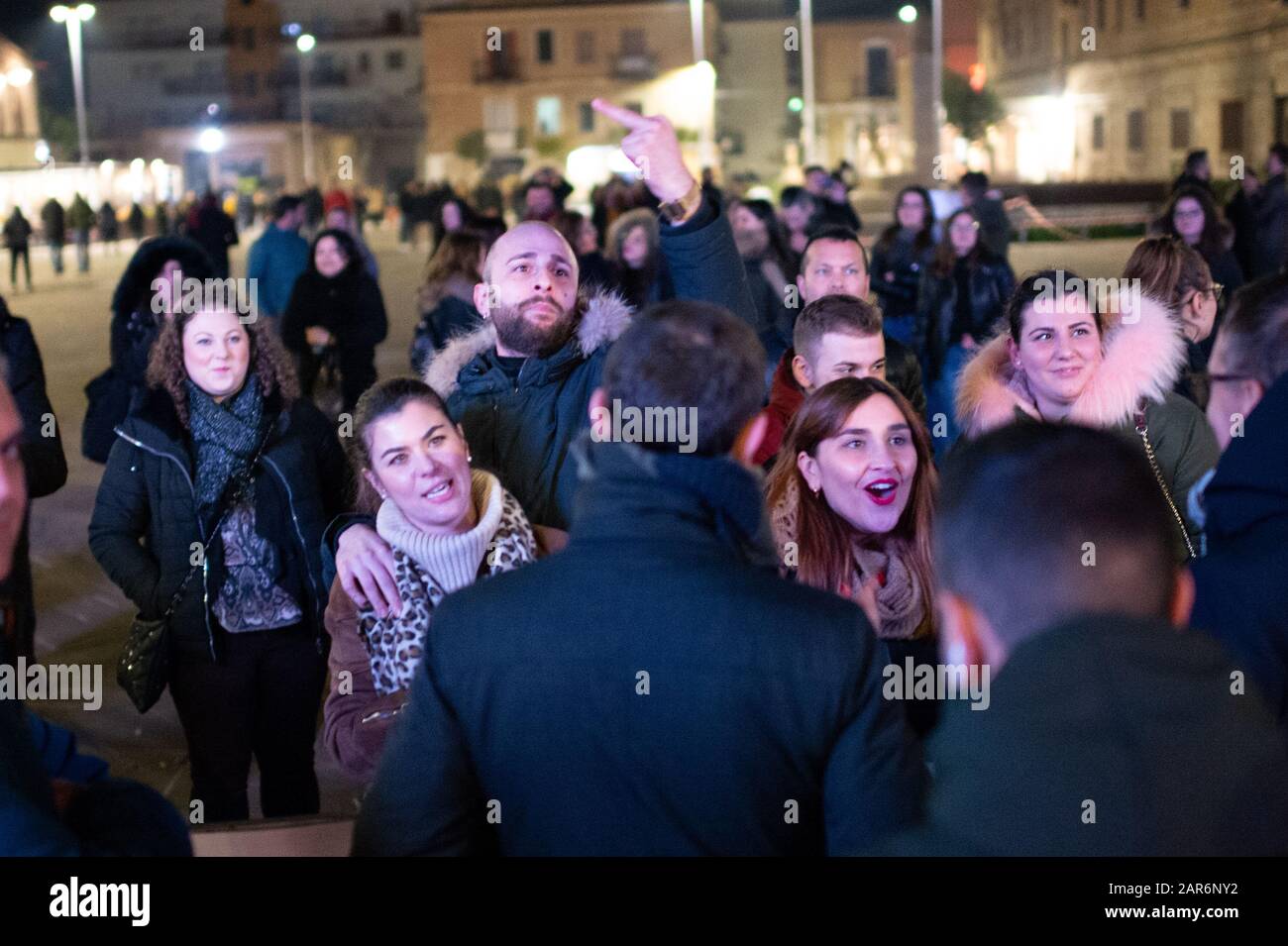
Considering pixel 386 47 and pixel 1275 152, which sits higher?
pixel 386 47

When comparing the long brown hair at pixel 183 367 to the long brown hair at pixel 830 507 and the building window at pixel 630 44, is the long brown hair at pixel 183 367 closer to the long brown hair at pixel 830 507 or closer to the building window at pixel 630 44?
the long brown hair at pixel 830 507

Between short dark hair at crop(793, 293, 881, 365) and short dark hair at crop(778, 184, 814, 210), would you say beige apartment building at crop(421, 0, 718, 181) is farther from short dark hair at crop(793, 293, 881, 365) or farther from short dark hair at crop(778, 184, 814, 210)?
short dark hair at crop(793, 293, 881, 365)

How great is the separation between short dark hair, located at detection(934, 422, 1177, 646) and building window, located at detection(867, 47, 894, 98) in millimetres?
75230

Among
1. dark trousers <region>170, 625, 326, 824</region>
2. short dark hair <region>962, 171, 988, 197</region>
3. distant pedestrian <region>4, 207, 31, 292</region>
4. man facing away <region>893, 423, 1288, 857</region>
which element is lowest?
dark trousers <region>170, 625, 326, 824</region>

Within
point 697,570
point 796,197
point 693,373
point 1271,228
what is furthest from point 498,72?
point 697,570

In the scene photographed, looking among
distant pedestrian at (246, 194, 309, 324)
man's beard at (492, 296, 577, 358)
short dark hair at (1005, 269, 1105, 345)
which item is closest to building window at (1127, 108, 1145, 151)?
distant pedestrian at (246, 194, 309, 324)

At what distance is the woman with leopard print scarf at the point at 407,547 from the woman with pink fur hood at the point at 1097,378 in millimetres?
1469

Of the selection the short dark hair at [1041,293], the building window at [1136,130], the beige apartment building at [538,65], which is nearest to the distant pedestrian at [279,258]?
the short dark hair at [1041,293]

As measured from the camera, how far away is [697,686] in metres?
2.16

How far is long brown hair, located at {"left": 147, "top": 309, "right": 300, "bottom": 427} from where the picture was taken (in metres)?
4.37

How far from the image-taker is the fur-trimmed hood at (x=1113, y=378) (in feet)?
14.2
